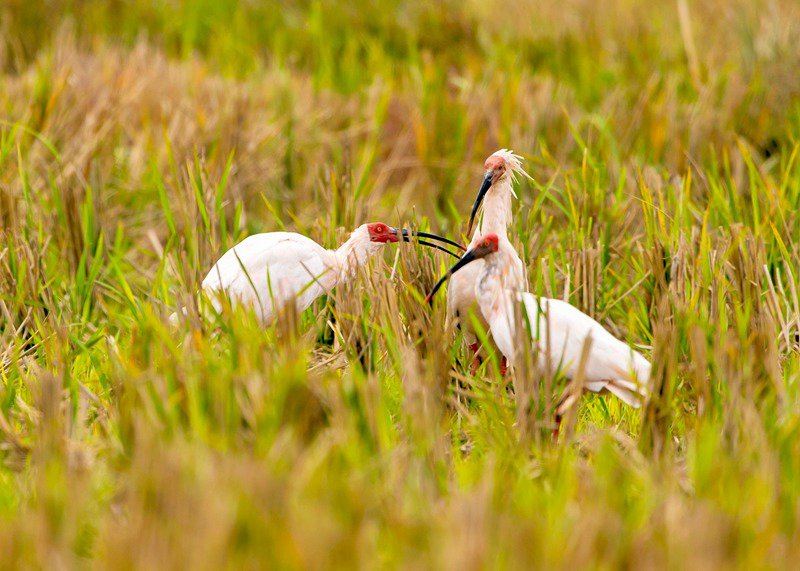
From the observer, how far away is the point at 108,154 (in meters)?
5.06

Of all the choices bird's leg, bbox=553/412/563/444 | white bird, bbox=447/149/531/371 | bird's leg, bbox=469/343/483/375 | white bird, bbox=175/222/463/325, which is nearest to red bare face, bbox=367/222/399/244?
white bird, bbox=175/222/463/325

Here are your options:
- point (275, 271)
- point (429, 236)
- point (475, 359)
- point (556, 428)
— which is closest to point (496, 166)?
point (429, 236)

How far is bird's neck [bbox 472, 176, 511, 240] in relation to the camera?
3283mm

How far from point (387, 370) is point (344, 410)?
77cm

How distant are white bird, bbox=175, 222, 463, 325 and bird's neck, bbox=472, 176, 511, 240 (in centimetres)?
11

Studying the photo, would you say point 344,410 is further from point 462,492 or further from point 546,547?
point 546,547

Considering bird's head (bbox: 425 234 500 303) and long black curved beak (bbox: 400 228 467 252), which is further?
long black curved beak (bbox: 400 228 467 252)

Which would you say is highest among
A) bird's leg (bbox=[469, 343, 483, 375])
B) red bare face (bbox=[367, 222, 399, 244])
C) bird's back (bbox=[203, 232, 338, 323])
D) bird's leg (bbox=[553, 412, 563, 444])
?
red bare face (bbox=[367, 222, 399, 244])

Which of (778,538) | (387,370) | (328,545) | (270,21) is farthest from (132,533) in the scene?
(270,21)

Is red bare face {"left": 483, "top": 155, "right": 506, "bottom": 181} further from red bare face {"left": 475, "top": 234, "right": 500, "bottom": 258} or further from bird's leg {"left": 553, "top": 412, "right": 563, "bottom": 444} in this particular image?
bird's leg {"left": 553, "top": 412, "right": 563, "bottom": 444}

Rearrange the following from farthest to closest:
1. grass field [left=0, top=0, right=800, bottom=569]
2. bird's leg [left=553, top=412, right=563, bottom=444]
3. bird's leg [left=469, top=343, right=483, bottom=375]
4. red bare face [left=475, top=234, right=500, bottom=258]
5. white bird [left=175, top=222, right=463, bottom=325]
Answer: white bird [left=175, top=222, right=463, bottom=325] → bird's leg [left=469, top=343, right=483, bottom=375] → red bare face [left=475, top=234, right=500, bottom=258] → bird's leg [left=553, top=412, right=563, bottom=444] → grass field [left=0, top=0, right=800, bottom=569]

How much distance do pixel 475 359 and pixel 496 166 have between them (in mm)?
614

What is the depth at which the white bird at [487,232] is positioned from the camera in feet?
10.1

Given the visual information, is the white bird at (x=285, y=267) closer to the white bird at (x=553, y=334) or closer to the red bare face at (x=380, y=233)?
the red bare face at (x=380, y=233)
